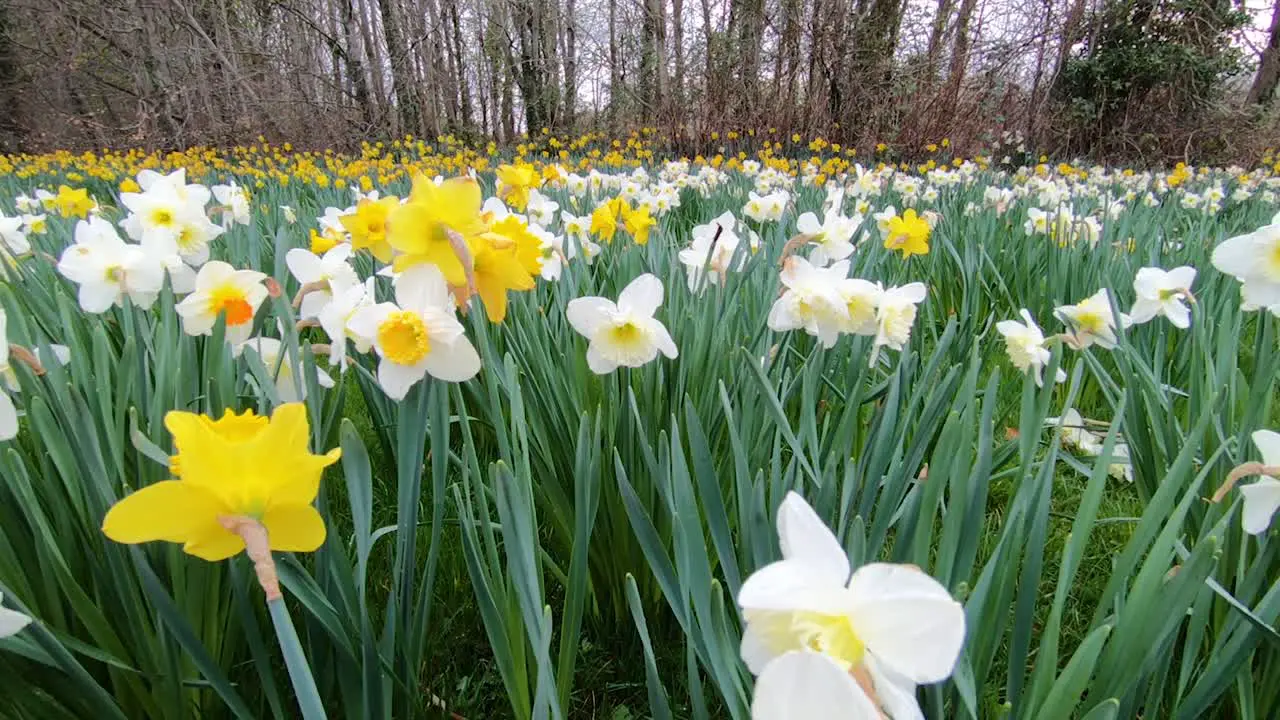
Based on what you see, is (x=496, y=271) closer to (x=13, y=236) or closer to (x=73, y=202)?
(x=13, y=236)

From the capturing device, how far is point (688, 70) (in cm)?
1052

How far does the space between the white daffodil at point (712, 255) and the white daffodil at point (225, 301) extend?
0.86 metres

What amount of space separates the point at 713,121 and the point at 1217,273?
8.64 metres

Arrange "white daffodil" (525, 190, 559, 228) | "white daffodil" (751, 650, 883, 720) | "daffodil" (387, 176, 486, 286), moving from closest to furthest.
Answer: "white daffodil" (751, 650, 883, 720)
"daffodil" (387, 176, 486, 286)
"white daffodil" (525, 190, 559, 228)

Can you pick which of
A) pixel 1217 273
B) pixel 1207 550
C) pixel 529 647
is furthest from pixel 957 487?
pixel 1217 273

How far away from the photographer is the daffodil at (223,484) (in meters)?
0.42

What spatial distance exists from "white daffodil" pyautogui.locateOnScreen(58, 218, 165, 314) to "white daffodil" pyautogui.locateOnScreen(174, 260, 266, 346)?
204 millimetres

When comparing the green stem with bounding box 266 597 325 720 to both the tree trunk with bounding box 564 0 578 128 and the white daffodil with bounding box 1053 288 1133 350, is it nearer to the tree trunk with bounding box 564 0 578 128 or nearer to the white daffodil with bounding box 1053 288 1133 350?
the white daffodil with bounding box 1053 288 1133 350

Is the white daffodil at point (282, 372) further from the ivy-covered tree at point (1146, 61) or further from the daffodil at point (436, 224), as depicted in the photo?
the ivy-covered tree at point (1146, 61)

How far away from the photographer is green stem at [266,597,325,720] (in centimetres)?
43

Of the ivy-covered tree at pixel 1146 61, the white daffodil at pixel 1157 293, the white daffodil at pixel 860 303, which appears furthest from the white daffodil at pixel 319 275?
the ivy-covered tree at pixel 1146 61

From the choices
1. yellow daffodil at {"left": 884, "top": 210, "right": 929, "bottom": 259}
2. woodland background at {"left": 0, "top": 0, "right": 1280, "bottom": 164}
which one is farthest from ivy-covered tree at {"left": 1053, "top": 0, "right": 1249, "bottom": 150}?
yellow daffodil at {"left": 884, "top": 210, "right": 929, "bottom": 259}

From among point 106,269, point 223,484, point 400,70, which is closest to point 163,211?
point 106,269

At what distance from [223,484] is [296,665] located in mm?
124
